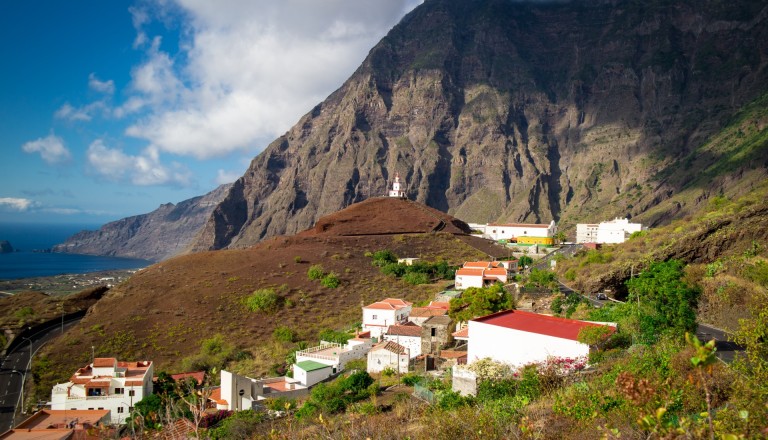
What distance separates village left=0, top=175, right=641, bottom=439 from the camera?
15820 millimetres

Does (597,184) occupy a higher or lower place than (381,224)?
higher

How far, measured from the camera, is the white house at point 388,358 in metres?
24.2

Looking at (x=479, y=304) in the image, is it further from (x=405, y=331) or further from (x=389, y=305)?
(x=389, y=305)

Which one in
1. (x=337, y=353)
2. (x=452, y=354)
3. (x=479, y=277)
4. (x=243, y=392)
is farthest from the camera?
(x=479, y=277)

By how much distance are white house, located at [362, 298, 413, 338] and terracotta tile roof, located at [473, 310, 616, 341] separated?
595 inches

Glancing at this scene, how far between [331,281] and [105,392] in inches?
993

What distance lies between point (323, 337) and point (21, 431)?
17895mm

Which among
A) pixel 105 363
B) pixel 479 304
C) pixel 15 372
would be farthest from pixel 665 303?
pixel 15 372

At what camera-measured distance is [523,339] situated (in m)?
16.1

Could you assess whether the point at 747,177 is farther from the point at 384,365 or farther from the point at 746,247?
the point at 384,365

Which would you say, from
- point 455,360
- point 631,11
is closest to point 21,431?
point 455,360

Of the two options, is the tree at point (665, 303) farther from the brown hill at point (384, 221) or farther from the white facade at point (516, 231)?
the white facade at point (516, 231)

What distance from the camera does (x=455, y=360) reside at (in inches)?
795

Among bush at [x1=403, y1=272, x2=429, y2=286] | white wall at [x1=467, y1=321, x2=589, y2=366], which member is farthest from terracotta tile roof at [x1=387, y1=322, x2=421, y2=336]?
bush at [x1=403, y1=272, x2=429, y2=286]
